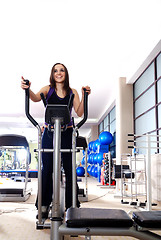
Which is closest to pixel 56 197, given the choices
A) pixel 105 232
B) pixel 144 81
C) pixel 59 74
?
pixel 105 232

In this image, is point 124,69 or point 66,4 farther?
point 124,69

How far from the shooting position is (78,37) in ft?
15.6

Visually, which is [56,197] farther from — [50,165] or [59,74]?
[59,74]

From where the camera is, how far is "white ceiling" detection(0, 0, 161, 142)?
12.6ft

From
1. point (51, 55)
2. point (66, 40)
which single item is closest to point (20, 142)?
point (66, 40)

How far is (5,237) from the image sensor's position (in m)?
1.76

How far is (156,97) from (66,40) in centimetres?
197

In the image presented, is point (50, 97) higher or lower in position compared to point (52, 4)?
lower

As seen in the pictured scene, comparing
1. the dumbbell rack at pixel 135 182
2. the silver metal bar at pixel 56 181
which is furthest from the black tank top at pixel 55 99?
the dumbbell rack at pixel 135 182

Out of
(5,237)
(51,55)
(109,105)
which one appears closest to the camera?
(5,237)

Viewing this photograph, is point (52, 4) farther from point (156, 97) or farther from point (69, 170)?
Result: point (69, 170)

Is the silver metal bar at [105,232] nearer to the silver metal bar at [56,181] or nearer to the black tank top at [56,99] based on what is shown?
the silver metal bar at [56,181]

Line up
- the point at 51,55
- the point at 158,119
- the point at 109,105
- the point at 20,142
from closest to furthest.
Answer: the point at 20,142
the point at 158,119
the point at 51,55
the point at 109,105

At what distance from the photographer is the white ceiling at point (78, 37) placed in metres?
3.83
